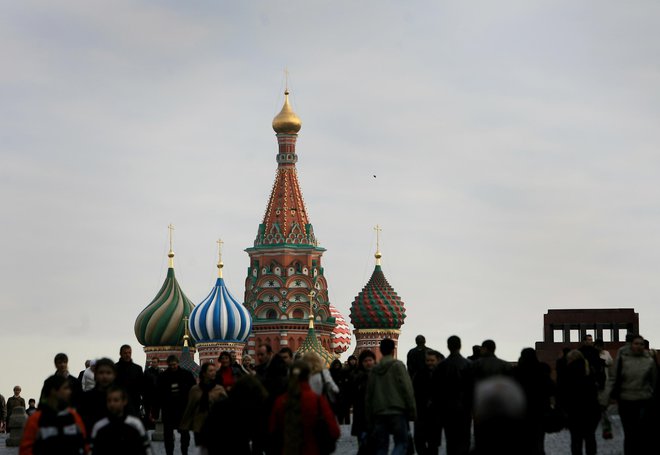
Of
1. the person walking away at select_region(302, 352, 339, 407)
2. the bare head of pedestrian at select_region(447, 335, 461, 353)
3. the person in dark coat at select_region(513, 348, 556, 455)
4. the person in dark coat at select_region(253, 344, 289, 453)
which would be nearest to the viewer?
the person in dark coat at select_region(253, 344, 289, 453)

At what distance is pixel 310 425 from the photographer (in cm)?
1320

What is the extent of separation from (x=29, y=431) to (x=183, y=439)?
8.37m

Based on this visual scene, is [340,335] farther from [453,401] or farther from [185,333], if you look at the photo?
[453,401]

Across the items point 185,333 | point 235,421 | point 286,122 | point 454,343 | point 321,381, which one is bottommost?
point 235,421

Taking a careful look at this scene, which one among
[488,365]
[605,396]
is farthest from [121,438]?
[605,396]

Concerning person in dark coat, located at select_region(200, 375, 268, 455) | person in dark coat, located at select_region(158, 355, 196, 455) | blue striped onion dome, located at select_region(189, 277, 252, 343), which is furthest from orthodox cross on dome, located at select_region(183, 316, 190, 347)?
person in dark coat, located at select_region(200, 375, 268, 455)

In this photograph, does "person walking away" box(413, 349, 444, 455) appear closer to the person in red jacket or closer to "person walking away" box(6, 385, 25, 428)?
the person in red jacket

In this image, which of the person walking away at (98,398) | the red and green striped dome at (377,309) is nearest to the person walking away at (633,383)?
the person walking away at (98,398)

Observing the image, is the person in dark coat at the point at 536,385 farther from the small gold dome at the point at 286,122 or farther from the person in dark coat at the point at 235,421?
the small gold dome at the point at 286,122

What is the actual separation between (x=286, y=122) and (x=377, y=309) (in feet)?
44.5

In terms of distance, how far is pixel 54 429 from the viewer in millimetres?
12250

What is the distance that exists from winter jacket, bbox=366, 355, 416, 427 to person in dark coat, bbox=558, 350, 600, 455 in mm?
→ 2687

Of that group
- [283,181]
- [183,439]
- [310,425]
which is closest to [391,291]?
[283,181]

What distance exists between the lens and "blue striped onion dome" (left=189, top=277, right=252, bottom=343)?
104m
